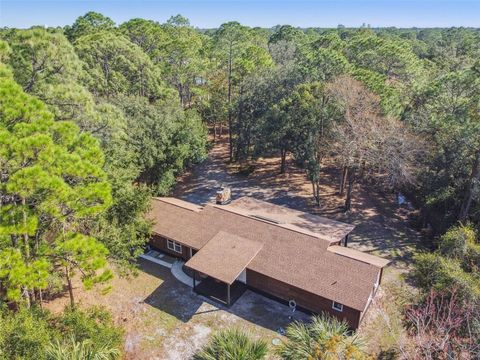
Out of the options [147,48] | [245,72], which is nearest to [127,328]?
[245,72]

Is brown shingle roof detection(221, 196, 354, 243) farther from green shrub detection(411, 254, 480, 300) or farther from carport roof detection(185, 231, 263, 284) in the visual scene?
green shrub detection(411, 254, 480, 300)

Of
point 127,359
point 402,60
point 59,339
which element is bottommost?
point 127,359

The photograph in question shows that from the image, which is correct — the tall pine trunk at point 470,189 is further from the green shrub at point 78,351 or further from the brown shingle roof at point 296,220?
the green shrub at point 78,351

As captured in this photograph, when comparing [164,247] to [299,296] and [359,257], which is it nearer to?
[299,296]

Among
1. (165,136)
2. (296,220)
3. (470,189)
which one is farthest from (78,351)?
(470,189)

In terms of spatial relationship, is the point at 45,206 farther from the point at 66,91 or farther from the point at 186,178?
the point at 186,178

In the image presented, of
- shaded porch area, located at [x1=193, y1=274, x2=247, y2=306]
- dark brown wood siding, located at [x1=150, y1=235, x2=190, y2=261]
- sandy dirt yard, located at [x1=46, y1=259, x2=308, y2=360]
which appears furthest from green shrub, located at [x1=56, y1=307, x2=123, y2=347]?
dark brown wood siding, located at [x1=150, y1=235, x2=190, y2=261]
